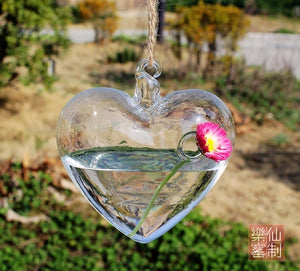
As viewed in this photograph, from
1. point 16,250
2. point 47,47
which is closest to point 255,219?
point 16,250

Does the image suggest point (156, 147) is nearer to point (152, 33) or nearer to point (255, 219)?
point (152, 33)

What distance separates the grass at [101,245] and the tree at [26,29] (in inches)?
79.4

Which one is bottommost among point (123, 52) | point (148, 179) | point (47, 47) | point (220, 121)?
point (123, 52)

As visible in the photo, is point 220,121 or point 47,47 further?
point 47,47

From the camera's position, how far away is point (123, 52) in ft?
27.1

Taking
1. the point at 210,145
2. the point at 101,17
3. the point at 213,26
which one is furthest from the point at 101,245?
the point at 101,17

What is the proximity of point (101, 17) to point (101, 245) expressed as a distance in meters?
7.52

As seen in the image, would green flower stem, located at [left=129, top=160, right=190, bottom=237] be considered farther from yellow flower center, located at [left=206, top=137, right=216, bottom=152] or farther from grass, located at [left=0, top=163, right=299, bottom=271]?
grass, located at [left=0, top=163, right=299, bottom=271]

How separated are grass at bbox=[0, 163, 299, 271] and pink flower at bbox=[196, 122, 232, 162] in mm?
2084

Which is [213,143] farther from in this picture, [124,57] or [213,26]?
[124,57]

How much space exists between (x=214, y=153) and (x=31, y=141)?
423 cm

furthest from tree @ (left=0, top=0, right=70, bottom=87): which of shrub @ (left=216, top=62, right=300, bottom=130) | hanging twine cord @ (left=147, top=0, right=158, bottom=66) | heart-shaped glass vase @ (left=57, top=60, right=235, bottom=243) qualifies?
hanging twine cord @ (left=147, top=0, right=158, bottom=66)

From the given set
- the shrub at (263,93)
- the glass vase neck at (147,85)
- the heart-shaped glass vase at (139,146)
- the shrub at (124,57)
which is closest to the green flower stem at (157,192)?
the heart-shaped glass vase at (139,146)

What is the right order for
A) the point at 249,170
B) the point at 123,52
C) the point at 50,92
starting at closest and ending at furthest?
1. the point at 249,170
2. the point at 50,92
3. the point at 123,52
